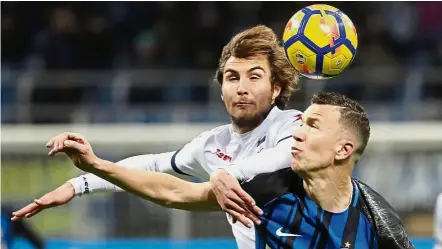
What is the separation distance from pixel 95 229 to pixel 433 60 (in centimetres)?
556

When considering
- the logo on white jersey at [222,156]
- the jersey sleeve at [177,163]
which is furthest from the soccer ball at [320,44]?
the jersey sleeve at [177,163]

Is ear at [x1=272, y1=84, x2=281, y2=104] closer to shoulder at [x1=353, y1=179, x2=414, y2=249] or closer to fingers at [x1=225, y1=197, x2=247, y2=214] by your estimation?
shoulder at [x1=353, y1=179, x2=414, y2=249]

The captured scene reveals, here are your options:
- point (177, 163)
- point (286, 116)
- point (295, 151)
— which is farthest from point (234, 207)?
point (177, 163)

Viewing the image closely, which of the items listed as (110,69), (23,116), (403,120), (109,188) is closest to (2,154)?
(23,116)

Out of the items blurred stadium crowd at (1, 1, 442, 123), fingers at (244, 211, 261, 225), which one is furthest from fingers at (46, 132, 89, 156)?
blurred stadium crowd at (1, 1, 442, 123)

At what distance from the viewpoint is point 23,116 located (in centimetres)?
1120

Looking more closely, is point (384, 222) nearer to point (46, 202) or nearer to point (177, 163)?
point (46, 202)

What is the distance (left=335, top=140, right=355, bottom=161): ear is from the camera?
14.6 ft

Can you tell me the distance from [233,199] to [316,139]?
0.51 m

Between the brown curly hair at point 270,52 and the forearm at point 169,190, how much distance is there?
1.29 meters

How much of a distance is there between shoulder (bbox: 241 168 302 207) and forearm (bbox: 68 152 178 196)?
0.84 metres

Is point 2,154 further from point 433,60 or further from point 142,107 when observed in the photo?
point 433,60

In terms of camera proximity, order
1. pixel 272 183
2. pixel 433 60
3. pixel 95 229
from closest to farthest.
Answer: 1. pixel 272 183
2. pixel 95 229
3. pixel 433 60

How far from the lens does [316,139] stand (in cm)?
443
